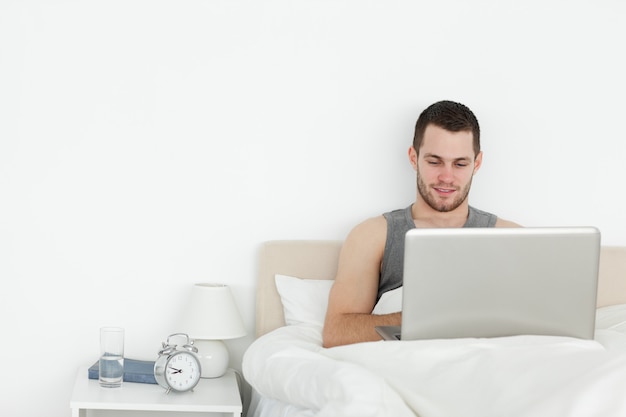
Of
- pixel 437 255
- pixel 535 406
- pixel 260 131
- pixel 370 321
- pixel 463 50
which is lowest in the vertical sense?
pixel 370 321

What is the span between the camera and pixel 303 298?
9.46 ft

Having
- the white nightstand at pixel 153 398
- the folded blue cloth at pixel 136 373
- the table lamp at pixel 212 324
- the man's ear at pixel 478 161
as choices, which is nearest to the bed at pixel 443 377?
the white nightstand at pixel 153 398

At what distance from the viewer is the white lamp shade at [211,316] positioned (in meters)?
2.81

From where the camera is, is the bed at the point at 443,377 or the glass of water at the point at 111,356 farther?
the glass of water at the point at 111,356

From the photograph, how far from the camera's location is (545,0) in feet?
10.6

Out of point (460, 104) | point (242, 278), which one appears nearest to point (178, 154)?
point (242, 278)

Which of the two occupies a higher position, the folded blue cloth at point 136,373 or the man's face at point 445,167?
the man's face at point 445,167

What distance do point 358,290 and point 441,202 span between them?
0.43 meters

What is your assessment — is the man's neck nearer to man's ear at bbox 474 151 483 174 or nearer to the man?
the man

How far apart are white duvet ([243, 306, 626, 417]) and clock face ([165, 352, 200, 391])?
51 centimetres

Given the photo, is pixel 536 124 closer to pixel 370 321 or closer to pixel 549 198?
pixel 549 198

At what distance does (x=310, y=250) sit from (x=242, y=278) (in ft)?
0.88

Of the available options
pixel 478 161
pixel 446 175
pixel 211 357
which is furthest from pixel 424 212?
pixel 211 357

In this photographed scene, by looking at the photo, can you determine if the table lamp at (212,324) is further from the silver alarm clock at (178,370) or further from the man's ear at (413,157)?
the man's ear at (413,157)
